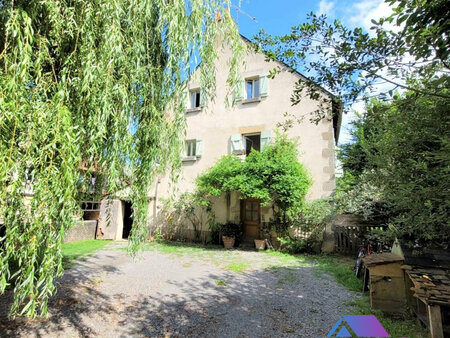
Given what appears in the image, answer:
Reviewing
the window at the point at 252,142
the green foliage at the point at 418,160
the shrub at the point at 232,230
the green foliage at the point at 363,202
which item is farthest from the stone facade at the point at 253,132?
the green foliage at the point at 418,160

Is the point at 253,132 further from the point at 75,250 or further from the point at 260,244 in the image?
the point at 75,250

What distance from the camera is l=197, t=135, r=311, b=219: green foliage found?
8.29 m

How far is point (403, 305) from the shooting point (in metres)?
3.59

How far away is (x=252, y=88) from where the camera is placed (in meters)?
10.7

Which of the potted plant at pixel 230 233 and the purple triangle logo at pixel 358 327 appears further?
the potted plant at pixel 230 233

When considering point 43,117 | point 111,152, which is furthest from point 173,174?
point 43,117

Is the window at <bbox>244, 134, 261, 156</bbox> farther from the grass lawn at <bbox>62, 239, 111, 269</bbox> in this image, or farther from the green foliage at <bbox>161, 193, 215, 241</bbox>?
the grass lawn at <bbox>62, 239, 111, 269</bbox>

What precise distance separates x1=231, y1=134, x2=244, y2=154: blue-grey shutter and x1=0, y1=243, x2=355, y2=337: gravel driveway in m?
4.67

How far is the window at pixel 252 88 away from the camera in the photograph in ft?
34.9

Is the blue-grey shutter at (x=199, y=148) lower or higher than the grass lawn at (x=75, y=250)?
higher

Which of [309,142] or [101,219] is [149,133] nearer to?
[309,142]

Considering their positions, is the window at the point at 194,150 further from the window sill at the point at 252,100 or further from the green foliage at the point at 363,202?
the green foliage at the point at 363,202

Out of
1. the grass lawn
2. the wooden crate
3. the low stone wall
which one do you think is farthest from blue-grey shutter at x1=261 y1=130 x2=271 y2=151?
the low stone wall

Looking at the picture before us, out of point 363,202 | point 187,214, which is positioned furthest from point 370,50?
point 187,214
